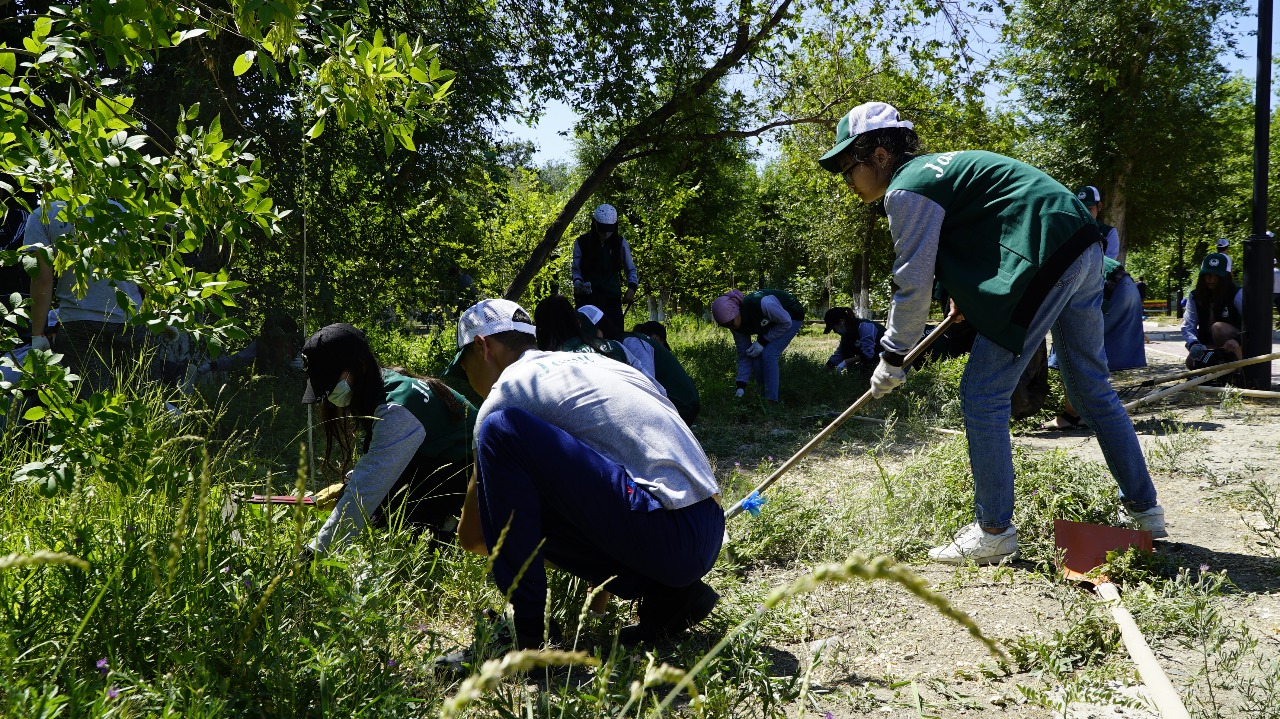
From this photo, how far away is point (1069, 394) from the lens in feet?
11.5

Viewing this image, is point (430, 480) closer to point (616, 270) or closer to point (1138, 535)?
point (1138, 535)

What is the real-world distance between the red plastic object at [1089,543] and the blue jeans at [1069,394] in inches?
8.4

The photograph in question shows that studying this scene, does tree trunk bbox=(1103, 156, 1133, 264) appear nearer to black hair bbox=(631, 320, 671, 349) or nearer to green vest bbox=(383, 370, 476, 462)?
black hair bbox=(631, 320, 671, 349)

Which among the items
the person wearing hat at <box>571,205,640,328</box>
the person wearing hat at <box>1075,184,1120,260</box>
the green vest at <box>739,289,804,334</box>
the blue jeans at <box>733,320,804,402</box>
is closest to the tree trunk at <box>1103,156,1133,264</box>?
the green vest at <box>739,289,804,334</box>

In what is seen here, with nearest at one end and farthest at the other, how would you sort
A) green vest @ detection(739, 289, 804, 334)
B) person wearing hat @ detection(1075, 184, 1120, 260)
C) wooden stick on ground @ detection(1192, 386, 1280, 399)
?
person wearing hat @ detection(1075, 184, 1120, 260)
wooden stick on ground @ detection(1192, 386, 1280, 399)
green vest @ detection(739, 289, 804, 334)

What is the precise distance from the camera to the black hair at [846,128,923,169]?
343 centimetres

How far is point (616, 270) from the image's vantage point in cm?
860

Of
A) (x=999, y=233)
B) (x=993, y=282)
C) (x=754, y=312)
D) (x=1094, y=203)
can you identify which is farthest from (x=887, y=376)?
(x=754, y=312)

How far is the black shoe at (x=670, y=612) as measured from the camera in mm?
2688

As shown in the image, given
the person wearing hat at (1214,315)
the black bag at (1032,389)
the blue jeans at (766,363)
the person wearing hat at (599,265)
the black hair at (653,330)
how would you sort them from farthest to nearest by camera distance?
the blue jeans at (766,363), the person wearing hat at (599,265), the person wearing hat at (1214,315), the black hair at (653,330), the black bag at (1032,389)

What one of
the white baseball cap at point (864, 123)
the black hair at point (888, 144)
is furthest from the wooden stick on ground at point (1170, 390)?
the white baseball cap at point (864, 123)

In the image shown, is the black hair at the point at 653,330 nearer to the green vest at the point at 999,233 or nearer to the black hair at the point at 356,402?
the green vest at the point at 999,233

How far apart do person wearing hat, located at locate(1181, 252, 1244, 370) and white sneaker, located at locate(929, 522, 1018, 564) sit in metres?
5.82

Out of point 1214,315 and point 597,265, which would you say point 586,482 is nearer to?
point 597,265
